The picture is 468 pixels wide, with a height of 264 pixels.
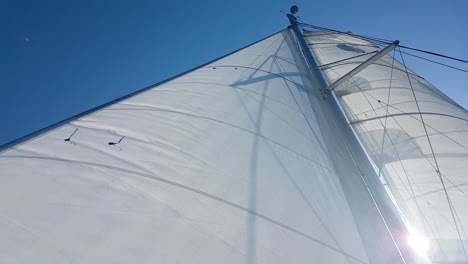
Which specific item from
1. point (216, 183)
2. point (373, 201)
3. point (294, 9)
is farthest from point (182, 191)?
point (294, 9)

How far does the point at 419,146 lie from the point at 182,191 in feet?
7.29

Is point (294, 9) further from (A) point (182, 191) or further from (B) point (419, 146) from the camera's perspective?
(A) point (182, 191)

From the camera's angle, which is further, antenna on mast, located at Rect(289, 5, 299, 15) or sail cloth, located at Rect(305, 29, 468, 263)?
antenna on mast, located at Rect(289, 5, 299, 15)

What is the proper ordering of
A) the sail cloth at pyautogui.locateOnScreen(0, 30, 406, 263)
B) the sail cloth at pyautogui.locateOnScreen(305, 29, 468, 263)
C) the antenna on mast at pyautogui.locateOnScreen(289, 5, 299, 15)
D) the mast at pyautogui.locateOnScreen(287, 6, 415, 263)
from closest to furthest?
1. the sail cloth at pyautogui.locateOnScreen(0, 30, 406, 263)
2. the mast at pyautogui.locateOnScreen(287, 6, 415, 263)
3. the sail cloth at pyautogui.locateOnScreen(305, 29, 468, 263)
4. the antenna on mast at pyautogui.locateOnScreen(289, 5, 299, 15)

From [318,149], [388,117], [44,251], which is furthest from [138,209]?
[388,117]

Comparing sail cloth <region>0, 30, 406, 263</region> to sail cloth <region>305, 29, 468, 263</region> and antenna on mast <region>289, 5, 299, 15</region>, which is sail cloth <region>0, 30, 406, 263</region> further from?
antenna on mast <region>289, 5, 299, 15</region>

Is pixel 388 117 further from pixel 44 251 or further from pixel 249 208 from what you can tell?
pixel 44 251

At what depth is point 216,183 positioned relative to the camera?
3.60 ft

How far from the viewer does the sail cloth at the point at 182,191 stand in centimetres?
73

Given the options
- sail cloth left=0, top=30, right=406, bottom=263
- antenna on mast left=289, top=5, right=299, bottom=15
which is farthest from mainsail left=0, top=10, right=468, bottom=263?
antenna on mast left=289, top=5, right=299, bottom=15

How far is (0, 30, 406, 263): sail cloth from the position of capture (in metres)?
0.73

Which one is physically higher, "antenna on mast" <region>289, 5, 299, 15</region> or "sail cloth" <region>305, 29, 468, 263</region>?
"antenna on mast" <region>289, 5, 299, 15</region>

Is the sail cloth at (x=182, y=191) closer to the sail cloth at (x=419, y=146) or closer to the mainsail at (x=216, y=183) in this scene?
the mainsail at (x=216, y=183)

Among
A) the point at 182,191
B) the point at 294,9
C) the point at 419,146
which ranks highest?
the point at 294,9
